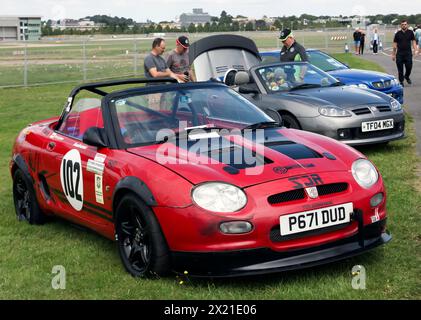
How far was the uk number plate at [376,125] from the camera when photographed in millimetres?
9672

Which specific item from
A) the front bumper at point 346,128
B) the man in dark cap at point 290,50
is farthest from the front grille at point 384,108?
the man in dark cap at point 290,50

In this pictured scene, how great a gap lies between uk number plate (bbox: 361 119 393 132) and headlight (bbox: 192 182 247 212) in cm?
526

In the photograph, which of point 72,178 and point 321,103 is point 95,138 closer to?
point 72,178

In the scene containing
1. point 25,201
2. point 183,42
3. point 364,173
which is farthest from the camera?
point 183,42

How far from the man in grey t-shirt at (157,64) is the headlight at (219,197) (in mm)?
6946

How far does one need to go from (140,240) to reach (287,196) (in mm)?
1144

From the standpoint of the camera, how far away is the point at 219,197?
478cm

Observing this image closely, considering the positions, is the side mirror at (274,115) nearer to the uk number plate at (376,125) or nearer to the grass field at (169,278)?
the grass field at (169,278)

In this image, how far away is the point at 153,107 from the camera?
6.11 metres

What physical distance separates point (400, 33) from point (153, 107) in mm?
14753

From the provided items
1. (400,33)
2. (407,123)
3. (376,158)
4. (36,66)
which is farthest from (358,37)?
(376,158)

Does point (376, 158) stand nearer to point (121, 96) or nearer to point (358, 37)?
point (121, 96)

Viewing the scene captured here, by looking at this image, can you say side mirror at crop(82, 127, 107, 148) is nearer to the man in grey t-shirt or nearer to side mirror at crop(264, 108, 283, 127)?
side mirror at crop(264, 108, 283, 127)

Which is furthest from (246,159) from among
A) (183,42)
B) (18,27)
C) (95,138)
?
(18,27)
